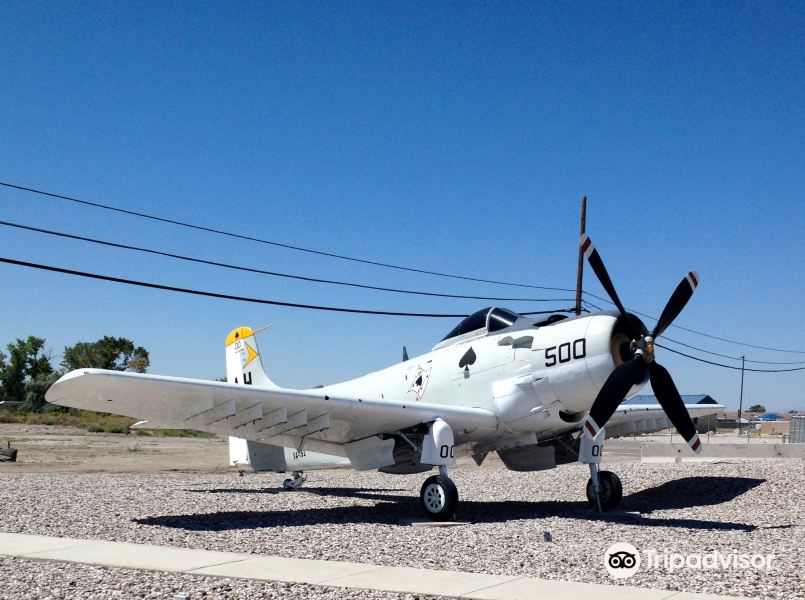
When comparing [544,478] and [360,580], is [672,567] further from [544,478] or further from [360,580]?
[544,478]

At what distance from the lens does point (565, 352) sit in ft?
45.8

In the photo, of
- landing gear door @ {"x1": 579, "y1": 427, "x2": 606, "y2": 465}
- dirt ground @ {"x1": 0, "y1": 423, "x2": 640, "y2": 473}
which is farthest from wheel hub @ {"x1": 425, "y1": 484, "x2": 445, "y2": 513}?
dirt ground @ {"x1": 0, "y1": 423, "x2": 640, "y2": 473}

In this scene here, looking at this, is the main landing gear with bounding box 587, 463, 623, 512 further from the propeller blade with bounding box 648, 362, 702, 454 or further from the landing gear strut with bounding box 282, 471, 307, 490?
the landing gear strut with bounding box 282, 471, 307, 490

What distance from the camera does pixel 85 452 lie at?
37.3 metres

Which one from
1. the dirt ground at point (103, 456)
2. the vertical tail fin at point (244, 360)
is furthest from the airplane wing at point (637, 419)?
the dirt ground at point (103, 456)

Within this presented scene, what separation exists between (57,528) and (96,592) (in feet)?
16.4

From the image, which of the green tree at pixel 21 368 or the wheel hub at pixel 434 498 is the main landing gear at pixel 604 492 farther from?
the green tree at pixel 21 368

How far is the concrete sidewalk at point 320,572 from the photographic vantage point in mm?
7340

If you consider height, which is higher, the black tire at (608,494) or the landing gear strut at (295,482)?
the black tire at (608,494)

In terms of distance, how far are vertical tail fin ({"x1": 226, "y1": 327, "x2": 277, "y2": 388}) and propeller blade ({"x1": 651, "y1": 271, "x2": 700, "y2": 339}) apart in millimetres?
10544

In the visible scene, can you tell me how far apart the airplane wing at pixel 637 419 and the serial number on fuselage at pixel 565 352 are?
4.30m

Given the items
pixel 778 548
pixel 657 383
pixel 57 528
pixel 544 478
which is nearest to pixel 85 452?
pixel 544 478

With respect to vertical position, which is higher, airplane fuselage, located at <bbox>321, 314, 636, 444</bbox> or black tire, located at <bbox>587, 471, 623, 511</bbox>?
airplane fuselage, located at <bbox>321, 314, 636, 444</bbox>

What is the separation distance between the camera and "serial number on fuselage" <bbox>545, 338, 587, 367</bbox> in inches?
541
